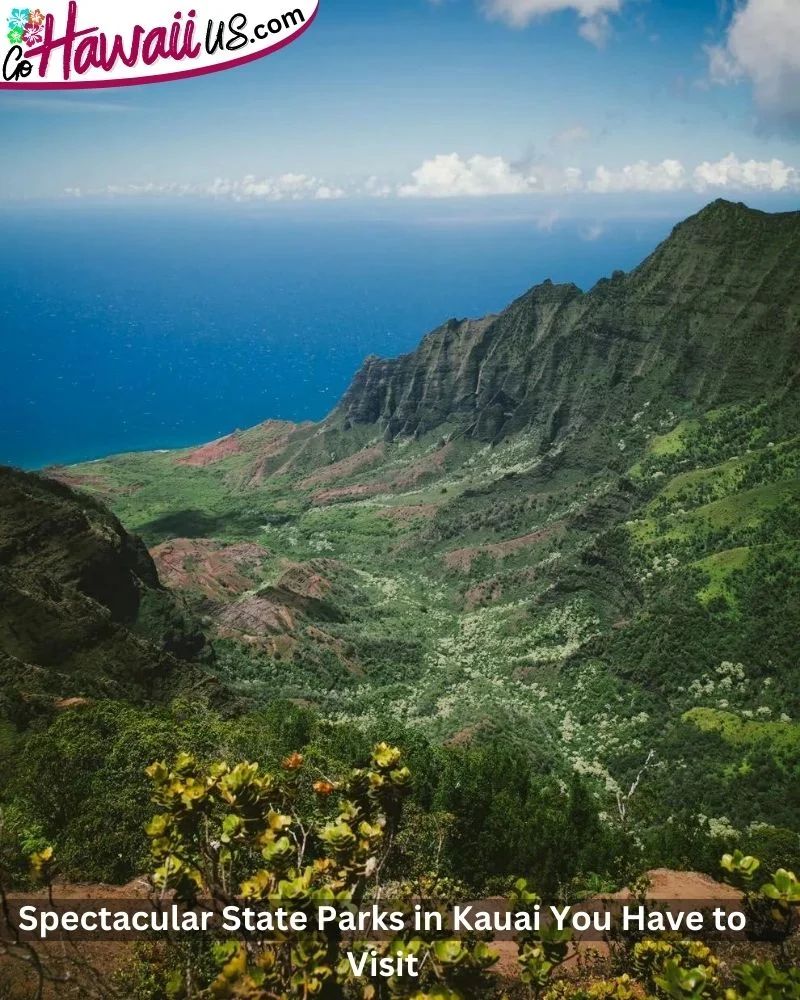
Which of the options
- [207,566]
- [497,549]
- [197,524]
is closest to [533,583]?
[497,549]

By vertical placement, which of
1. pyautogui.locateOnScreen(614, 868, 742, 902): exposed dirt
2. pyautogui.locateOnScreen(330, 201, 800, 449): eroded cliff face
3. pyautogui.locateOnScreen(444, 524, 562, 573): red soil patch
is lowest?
pyautogui.locateOnScreen(444, 524, 562, 573): red soil patch

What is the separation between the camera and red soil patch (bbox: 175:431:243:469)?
191 metres

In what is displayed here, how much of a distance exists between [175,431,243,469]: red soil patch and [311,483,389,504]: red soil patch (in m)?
45.6

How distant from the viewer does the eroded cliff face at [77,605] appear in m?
50.2

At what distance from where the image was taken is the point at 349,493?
502 ft

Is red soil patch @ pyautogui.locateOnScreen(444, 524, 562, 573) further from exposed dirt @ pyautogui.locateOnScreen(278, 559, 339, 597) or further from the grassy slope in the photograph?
exposed dirt @ pyautogui.locateOnScreen(278, 559, 339, 597)

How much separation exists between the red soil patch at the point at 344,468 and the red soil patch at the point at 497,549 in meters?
56.2

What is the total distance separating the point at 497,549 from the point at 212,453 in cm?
10709

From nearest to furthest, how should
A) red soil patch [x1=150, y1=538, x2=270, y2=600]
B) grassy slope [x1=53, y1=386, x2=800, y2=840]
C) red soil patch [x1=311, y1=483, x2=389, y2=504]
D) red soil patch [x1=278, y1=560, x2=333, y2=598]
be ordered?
1. grassy slope [x1=53, y1=386, x2=800, y2=840]
2. red soil patch [x1=278, y1=560, x2=333, y2=598]
3. red soil patch [x1=150, y1=538, x2=270, y2=600]
4. red soil patch [x1=311, y1=483, x2=389, y2=504]

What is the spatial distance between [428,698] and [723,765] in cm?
3048

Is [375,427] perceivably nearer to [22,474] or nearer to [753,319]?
[753,319]

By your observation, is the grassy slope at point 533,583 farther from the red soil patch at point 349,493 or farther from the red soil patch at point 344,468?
the red soil patch at point 344,468

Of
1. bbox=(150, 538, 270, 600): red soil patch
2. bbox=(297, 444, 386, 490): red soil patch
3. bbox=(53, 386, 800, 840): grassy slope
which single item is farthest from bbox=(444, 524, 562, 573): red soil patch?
bbox=(297, 444, 386, 490): red soil patch

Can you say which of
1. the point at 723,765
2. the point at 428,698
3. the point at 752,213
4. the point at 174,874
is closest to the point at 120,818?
the point at 174,874
